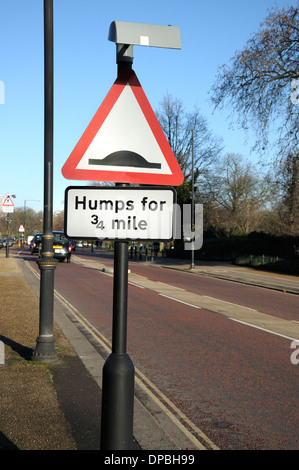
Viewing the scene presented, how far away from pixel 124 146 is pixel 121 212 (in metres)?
0.39

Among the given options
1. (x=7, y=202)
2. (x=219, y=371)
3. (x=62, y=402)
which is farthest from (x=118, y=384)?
(x=7, y=202)

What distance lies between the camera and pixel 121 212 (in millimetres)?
2752

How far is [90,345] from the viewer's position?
7551 mm

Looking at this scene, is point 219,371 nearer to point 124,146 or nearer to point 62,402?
point 62,402

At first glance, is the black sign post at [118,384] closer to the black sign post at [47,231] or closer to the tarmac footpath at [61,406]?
the tarmac footpath at [61,406]

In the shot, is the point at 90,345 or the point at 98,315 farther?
the point at 98,315

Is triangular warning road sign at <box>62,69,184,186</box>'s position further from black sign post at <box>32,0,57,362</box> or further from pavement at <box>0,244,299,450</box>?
black sign post at <box>32,0,57,362</box>

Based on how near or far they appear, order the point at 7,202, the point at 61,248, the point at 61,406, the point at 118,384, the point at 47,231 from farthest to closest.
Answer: the point at 61,248 → the point at 7,202 → the point at 47,231 → the point at 61,406 → the point at 118,384

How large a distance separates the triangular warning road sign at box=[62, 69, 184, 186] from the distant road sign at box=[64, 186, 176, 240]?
0.09 metres

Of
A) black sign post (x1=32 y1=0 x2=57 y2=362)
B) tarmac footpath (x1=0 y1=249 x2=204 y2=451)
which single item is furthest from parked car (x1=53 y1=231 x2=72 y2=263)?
black sign post (x1=32 y1=0 x2=57 y2=362)

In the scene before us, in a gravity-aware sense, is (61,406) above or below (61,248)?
below
